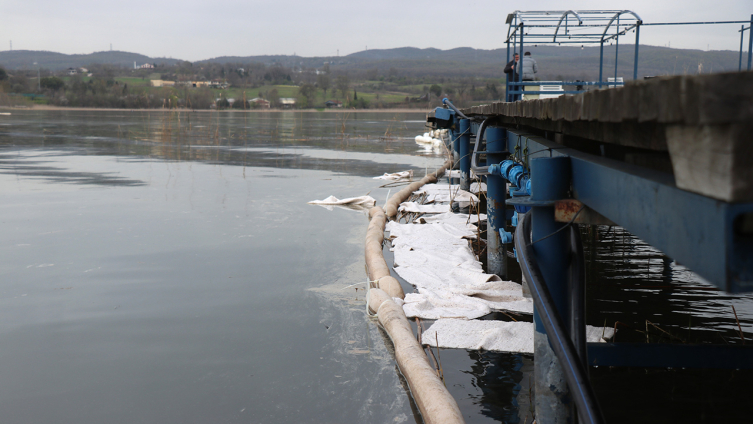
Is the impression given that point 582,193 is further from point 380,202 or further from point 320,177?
point 320,177

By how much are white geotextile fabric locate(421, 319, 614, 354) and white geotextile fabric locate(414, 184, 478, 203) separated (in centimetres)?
484

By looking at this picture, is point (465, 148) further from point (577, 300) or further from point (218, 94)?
point (218, 94)

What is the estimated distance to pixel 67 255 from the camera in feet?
22.5

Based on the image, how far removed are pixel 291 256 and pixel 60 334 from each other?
111 inches

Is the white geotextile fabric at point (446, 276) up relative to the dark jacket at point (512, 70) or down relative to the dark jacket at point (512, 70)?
down

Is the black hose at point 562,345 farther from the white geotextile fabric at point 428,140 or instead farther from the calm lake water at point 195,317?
the white geotextile fabric at point 428,140

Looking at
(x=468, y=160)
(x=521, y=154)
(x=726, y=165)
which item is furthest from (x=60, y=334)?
(x=468, y=160)

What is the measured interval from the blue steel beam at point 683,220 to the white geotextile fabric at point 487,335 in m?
2.58

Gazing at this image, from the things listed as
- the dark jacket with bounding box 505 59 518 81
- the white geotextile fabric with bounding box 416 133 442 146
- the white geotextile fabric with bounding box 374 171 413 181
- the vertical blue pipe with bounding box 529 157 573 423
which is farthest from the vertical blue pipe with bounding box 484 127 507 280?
the white geotextile fabric with bounding box 416 133 442 146

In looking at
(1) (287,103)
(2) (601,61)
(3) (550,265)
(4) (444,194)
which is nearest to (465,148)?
(4) (444,194)

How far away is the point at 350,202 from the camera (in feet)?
33.8

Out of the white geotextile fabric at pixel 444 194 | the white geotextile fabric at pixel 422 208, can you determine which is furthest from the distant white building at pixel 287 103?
the white geotextile fabric at pixel 422 208

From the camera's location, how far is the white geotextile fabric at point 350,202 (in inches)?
401

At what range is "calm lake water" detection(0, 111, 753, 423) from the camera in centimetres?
366
